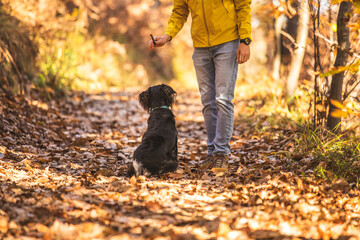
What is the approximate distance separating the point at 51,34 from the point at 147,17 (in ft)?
26.1

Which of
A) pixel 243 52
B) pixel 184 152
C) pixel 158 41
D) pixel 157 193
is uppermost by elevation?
pixel 158 41

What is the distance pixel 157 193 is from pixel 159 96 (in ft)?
4.49

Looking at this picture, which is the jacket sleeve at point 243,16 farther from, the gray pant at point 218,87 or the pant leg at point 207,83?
the pant leg at point 207,83

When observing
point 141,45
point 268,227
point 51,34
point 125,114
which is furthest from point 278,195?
point 141,45

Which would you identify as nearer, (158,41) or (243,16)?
(243,16)

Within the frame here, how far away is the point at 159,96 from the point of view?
4027 millimetres

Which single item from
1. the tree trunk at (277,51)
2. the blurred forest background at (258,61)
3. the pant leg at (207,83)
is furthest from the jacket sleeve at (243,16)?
the tree trunk at (277,51)

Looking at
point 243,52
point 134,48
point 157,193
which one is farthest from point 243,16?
point 134,48

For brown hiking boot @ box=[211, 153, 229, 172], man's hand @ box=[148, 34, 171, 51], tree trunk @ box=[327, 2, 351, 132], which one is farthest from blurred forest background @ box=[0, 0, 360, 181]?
man's hand @ box=[148, 34, 171, 51]

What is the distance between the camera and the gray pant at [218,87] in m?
→ 3.75

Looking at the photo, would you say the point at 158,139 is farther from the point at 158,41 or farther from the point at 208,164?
the point at 158,41

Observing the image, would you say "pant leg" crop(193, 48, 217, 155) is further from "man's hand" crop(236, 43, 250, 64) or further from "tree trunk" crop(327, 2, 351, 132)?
"tree trunk" crop(327, 2, 351, 132)

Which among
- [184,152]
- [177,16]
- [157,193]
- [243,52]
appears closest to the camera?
[157,193]

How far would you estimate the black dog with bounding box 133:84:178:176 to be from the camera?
3.57 m
